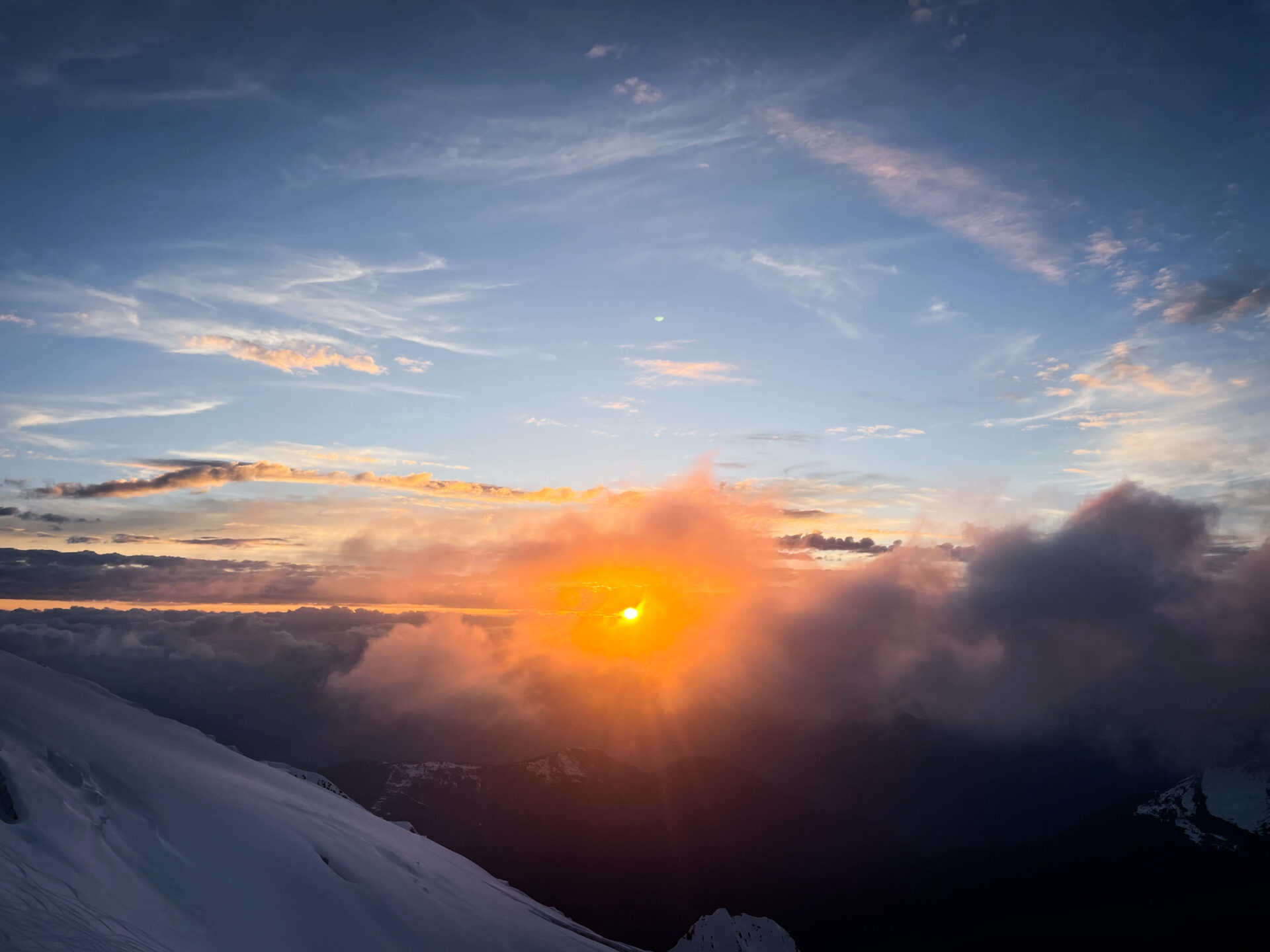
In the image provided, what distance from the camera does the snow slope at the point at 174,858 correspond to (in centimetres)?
3309

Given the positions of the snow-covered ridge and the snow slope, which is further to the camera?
the snow-covered ridge

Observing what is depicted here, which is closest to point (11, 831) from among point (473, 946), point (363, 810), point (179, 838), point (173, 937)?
point (173, 937)

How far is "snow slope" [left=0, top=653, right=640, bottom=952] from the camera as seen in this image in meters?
33.1

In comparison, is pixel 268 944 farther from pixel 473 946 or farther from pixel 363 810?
pixel 363 810

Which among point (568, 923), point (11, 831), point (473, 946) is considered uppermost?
point (11, 831)

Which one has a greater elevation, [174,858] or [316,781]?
[174,858]

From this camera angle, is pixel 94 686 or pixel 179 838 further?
pixel 94 686

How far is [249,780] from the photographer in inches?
3066

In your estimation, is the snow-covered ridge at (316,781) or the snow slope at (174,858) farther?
the snow-covered ridge at (316,781)

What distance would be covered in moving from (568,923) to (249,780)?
221 feet

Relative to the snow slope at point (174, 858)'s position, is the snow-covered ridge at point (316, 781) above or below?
below

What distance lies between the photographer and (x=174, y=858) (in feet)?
146

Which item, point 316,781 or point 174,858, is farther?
point 316,781

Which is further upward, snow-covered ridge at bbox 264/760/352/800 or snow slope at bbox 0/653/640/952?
snow slope at bbox 0/653/640/952
